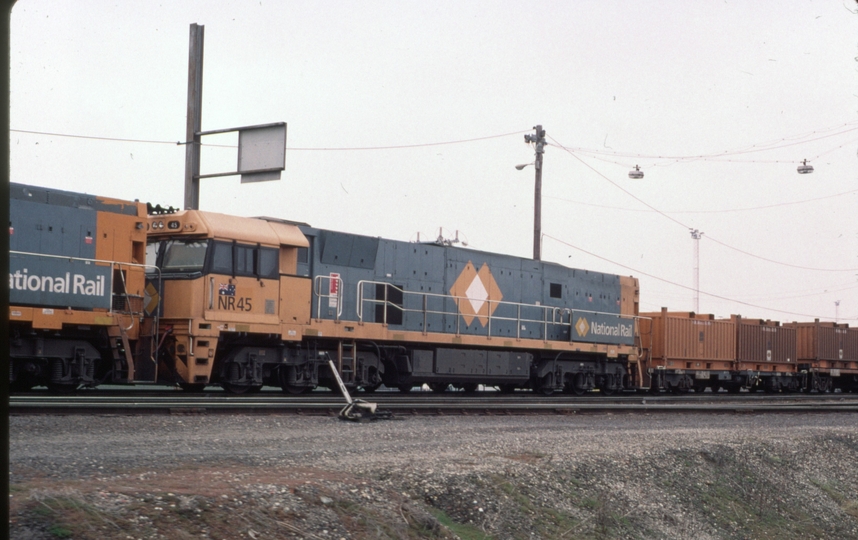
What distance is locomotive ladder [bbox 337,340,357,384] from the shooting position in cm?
1897

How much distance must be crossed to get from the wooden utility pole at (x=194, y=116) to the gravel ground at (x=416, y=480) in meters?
8.31

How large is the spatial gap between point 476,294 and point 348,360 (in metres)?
5.05

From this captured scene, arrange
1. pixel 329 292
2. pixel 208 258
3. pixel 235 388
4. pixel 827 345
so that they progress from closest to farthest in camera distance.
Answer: pixel 208 258 < pixel 235 388 < pixel 329 292 < pixel 827 345

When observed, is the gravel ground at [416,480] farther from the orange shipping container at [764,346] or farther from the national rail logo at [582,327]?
the orange shipping container at [764,346]

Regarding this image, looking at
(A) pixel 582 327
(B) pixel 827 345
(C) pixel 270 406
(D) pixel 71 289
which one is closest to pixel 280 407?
(C) pixel 270 406

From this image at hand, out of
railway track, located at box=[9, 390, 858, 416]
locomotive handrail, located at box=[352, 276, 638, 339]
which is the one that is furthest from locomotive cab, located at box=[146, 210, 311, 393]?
locomotive handrail, located at box=[352, 276, 638, 339]

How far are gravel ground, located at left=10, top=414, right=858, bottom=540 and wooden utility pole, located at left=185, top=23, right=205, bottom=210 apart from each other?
8311mm

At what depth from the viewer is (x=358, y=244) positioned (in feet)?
65.6

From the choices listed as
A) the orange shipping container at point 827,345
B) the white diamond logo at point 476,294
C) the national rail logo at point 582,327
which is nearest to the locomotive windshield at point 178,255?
the white diamond logo at point 476,294

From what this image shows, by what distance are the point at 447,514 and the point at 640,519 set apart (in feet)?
7.44

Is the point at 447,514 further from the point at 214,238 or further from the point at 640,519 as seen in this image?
the point at 214,238

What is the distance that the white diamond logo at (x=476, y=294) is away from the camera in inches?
→ 891

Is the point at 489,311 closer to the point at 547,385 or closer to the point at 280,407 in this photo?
the point at 547,385

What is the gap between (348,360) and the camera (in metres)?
19.1
